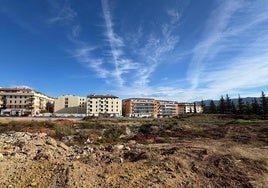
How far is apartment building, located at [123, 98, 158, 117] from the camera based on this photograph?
135 metres

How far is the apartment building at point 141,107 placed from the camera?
135m

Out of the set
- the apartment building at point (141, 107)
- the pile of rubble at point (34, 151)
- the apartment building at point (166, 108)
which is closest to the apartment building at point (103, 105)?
the apartment building at point (141, 107)

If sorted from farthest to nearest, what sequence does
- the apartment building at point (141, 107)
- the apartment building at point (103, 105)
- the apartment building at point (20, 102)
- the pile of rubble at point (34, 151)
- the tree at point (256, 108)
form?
1. the apartment building at point (141, 107)
2. the apartment building at point (103, 105)
3. the apartment building at point (20, 102)
4. the tree at point (256, 108)
5. the pile of rubble at point (34, 151)

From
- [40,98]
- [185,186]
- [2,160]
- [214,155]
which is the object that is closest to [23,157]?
[2,160]

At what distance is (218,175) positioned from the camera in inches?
493

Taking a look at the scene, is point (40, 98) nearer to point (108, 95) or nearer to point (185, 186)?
point (108, 95)

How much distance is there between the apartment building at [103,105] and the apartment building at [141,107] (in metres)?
7.07

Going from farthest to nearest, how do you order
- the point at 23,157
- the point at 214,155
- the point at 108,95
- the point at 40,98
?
the point at 108,95, the point at 40,98, the point at 214,155, the point at 23,157

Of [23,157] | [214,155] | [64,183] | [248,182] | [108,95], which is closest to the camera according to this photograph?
[64,183]

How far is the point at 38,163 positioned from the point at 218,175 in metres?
9.39

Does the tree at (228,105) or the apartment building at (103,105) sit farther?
the apartment building at (103,105)

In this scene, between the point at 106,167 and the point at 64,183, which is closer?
the point at 64,183

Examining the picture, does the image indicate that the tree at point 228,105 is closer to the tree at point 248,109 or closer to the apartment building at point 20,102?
the tree at point 248,109

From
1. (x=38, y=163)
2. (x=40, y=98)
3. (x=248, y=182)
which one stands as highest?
(x=40, y=98)
